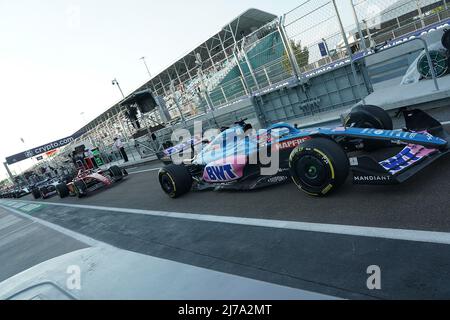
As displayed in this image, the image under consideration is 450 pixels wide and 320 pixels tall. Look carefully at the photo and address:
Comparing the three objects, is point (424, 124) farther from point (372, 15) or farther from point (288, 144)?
point (372, 15)

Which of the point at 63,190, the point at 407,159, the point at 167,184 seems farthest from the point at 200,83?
the point at 407,159

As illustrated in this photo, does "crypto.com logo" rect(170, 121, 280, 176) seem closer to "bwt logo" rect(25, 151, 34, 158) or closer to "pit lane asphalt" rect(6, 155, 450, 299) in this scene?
"pit lane asphalt" rect(6, 155, 450, 299)

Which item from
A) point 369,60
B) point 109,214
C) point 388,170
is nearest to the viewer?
point 388,170

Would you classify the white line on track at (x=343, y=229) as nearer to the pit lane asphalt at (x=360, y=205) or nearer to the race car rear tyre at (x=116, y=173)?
the pit lane asphalt at (x=360, y=205)

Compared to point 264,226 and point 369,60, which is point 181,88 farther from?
point 264,226

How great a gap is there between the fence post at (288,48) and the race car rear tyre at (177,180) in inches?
200

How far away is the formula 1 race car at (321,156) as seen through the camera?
380 cm

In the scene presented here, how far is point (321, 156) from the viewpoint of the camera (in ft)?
12.8

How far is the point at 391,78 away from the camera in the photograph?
902 cm

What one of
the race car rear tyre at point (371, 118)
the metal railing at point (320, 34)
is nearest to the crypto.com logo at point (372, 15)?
the metal railing at point (320, 34)

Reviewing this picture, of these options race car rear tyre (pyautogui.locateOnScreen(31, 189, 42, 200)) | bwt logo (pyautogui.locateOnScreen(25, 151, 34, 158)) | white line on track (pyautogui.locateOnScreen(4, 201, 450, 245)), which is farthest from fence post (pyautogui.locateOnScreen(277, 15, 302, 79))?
bwt logo (pyautogui.locateOnScreen(25, 151, 34, 158))

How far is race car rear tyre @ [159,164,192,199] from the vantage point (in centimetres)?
666
